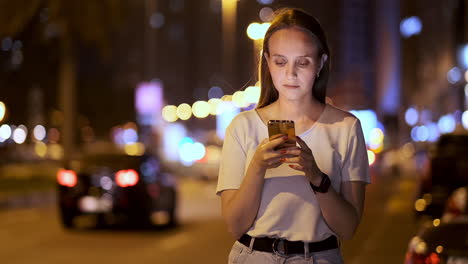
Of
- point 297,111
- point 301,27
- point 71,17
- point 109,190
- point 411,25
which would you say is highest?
point 411,25

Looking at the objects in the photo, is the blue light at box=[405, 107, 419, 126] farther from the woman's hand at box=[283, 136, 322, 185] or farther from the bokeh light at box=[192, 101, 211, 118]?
the woman's hand at box=[283, 136, 322, 185]

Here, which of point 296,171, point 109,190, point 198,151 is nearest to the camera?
point 296,171

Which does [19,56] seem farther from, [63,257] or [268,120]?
[268,120]

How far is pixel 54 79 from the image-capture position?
39969 mm

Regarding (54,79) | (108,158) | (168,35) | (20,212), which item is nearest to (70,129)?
(54,79)

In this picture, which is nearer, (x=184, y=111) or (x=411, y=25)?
(x=411, y=25)

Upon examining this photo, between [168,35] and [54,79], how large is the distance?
61819 millimetres

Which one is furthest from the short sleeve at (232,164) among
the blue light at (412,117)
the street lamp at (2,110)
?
the blue light at (412,117)

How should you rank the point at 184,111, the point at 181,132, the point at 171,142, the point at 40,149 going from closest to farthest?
the point at 171,142 < the point at 181,132 < the point at 40,149 < the point at 184,111

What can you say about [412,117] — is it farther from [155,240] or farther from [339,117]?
[339,117]

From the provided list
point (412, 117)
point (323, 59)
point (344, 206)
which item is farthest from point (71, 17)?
point (412, 117)

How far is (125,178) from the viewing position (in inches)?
695

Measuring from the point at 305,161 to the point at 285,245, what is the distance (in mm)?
451

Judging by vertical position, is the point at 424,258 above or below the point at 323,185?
below
